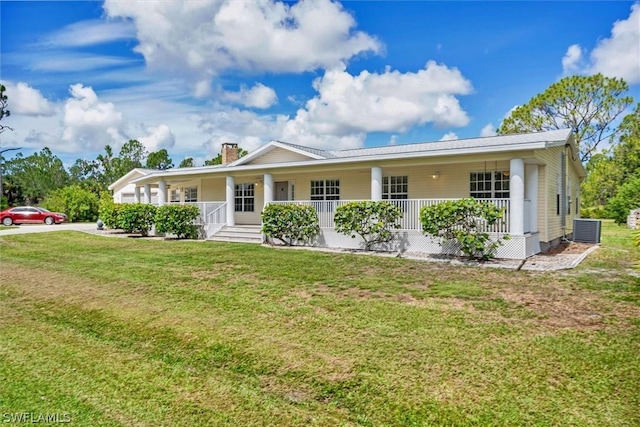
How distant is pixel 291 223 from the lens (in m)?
13.5

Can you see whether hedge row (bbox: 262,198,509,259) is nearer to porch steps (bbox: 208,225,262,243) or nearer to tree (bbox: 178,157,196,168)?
porch steps (bbox: 208,225,262,243)

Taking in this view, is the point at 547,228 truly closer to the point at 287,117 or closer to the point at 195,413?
the point at 195,413

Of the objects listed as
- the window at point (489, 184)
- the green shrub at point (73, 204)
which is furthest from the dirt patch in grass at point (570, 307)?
the green shrub at point (73, 204)

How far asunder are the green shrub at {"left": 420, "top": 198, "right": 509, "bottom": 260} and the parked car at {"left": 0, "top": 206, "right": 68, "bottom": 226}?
2804cm

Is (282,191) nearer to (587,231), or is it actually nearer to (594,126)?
(587,231)

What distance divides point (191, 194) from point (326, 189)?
930cm

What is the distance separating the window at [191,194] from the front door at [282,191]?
5836mm

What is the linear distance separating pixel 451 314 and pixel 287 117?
30.7 m

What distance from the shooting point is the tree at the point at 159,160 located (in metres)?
53.1

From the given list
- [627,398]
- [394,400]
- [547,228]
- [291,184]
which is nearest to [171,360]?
[394,400]

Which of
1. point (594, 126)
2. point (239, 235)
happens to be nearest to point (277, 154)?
point (239, 235)

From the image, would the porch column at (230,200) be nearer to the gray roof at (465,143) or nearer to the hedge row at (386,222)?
the hedge row at (386,222)

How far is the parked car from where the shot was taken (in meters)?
26.3

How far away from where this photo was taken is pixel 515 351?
4.13m
